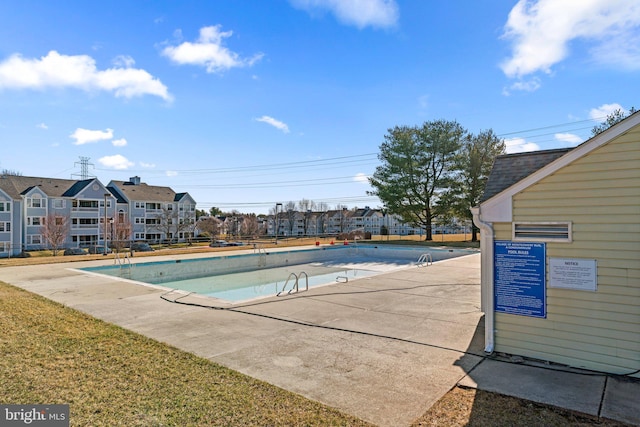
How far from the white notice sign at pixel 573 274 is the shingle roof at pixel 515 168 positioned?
4.67ft

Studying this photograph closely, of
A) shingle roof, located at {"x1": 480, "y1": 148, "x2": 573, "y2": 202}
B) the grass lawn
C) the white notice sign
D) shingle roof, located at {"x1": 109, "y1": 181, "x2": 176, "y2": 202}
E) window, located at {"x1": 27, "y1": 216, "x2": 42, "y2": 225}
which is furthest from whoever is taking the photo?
shingle roof, located at {"x1": 109, "y1": 181, "x2": 176, "y2": 202}

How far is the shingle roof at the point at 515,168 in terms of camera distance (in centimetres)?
559

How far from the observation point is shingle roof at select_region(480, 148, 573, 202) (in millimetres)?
5586

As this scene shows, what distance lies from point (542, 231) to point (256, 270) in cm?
1537

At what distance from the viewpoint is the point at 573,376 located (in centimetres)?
409

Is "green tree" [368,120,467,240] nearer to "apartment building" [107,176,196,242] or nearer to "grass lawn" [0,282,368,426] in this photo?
"grass lawn" [0,282,368,426]

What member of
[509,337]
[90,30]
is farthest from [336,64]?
[509,337]

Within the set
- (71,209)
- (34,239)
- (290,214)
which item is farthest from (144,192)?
(290,214)

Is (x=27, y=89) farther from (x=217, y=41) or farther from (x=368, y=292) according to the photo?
(x=368, y=292)

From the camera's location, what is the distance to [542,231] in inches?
182

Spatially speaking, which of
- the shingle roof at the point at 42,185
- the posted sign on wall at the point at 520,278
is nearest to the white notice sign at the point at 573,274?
the posted sign on wall at the point at 520,278

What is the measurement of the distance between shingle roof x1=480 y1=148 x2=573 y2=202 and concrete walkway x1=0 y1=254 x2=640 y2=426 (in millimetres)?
2460

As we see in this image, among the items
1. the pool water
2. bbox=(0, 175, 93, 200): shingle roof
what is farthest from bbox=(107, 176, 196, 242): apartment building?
the pool water

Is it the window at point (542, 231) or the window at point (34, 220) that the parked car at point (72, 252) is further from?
the window at point (542, 231)
